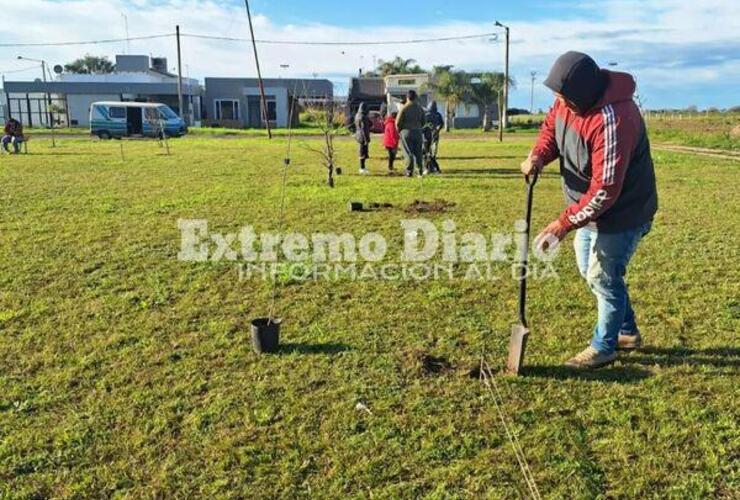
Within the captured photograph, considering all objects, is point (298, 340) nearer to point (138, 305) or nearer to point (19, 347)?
point (138, 305)

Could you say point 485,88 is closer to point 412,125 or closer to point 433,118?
point 433,118

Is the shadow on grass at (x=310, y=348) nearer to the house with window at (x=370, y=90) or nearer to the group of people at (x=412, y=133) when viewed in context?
the group of people at (x=412, y=133)

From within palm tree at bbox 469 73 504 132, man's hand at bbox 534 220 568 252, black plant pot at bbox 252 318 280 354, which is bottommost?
black plant pot at bbox 252 318 280 354

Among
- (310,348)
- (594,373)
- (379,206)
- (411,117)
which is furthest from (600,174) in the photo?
(411,117)

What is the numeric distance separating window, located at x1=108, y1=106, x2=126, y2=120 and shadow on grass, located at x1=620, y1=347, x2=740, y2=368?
31.8 metres

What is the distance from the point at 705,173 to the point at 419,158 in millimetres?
6825

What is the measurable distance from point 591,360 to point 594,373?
0.25 feet

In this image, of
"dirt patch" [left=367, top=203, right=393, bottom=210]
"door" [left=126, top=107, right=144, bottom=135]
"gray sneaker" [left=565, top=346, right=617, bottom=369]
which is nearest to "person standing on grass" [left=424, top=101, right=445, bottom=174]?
"dirt patch" [left=367, top=203, right=393, bottom=210]

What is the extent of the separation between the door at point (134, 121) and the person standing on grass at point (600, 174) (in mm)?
31403

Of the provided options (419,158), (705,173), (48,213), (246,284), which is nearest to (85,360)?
(246,284)

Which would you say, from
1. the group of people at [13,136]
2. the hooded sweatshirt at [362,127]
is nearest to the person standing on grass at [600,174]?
the hooded sweatshirt at [362,127]

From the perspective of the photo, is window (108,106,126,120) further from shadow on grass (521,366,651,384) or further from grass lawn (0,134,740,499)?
shadow on grass (521,366,651,384)

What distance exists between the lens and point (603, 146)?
298 cm

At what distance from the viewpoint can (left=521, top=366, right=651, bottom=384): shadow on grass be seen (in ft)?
11.5
